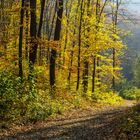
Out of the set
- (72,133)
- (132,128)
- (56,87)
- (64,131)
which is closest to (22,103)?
(64,131)

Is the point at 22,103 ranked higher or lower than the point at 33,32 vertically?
lower

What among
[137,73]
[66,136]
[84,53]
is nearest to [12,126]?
[66,136]

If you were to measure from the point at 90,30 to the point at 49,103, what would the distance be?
11.0 m

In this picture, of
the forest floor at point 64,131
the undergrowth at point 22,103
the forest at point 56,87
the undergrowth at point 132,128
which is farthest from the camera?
the undergrowth at point 22,103

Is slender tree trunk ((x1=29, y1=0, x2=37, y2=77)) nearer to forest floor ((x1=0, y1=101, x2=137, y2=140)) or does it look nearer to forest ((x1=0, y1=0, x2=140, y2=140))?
forest ((x1=0, y1=0, x2=140, y2=140))

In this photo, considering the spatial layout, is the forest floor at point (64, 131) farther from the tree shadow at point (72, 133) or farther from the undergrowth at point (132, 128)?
the undergrowth at point (132, 128)

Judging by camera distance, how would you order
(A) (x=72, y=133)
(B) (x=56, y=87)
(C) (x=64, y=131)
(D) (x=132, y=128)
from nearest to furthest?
(D) (x=132, y=128)
(A) (x=72, y=133)
(C) (x=64, y=131)
(B) (x=56, y=87)

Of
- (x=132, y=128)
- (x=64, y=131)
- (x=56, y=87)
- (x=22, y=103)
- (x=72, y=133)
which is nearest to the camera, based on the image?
(x=132, y=128)

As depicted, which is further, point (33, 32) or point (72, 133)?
point (33, 32)

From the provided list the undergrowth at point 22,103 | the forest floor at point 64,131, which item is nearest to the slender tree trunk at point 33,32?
the undergrowth at point 22,103

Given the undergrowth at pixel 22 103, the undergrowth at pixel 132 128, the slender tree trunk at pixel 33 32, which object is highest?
the slender tree trunk at pixel 33 32

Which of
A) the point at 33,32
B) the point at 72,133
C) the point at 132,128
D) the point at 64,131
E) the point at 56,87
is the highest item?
the point at 33,32

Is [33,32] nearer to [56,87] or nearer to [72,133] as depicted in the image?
[56,87]

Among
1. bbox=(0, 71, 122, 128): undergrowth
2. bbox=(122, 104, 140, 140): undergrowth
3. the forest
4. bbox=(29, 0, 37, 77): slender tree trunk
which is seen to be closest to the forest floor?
the forest
